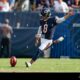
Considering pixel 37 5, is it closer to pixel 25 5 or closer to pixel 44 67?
pixel 25 5

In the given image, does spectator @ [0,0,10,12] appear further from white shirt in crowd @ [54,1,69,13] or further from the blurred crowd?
white shirt in crowd @ [54,1,69,13]

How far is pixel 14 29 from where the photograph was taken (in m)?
20.8

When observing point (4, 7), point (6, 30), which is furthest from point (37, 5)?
point (6, 30)

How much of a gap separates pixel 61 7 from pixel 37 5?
1.59m

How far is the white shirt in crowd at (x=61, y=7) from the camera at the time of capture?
2120 cm

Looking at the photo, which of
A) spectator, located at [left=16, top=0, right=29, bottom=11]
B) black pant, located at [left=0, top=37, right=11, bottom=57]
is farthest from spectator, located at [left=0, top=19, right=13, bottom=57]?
spectator, located at [left=16, top=0, right=29, bottom=11]

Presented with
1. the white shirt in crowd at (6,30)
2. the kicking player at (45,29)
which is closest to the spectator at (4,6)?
the white shirt in crowd at (6,30)

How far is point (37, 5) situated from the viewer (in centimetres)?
2262

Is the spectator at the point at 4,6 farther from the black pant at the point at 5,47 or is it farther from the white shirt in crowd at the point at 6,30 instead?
the black pant at the point at 5,47

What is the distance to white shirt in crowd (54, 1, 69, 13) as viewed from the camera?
21.2 meters

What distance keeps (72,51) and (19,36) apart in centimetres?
228
